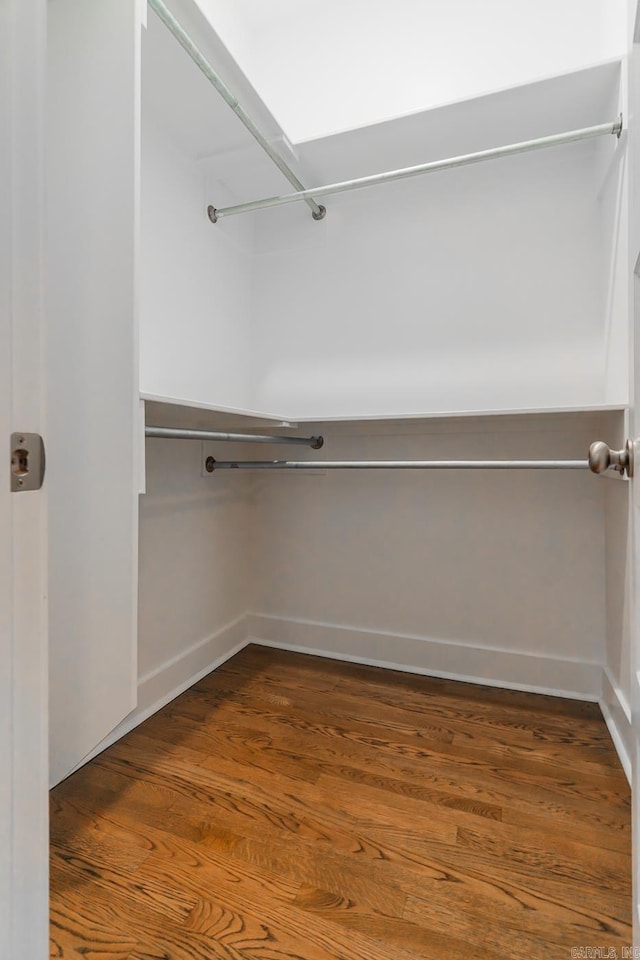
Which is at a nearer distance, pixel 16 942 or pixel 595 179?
pixel 16 942

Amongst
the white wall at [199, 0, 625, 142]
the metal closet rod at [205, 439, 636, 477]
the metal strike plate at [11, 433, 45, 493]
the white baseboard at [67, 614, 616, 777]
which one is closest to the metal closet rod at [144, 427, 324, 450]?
the metal closet rod at [205, 439, 636, 477]

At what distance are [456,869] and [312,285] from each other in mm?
1968

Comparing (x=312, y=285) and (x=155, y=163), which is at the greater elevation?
(x=155, y=163)

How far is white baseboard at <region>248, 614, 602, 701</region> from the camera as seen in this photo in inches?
67.4

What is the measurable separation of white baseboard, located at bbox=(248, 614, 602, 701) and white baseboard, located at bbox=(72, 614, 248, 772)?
14 cm

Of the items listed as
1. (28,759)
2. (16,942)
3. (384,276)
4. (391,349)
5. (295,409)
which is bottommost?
(16,942)

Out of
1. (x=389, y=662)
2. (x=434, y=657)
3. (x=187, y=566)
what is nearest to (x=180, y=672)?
(x=187, y=566)

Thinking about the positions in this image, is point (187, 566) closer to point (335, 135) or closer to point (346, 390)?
point (346, 390)

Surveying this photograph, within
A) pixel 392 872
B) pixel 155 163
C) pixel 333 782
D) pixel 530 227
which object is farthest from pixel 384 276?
pixel 392 872

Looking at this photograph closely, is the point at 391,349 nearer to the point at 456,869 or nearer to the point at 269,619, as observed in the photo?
the point at 269,619

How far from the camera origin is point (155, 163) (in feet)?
5.14

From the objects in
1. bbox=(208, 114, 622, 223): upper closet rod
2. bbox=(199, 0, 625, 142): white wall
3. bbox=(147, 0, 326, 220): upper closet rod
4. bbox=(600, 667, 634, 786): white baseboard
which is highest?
bbox=(199, 0, 625, 142): white wall

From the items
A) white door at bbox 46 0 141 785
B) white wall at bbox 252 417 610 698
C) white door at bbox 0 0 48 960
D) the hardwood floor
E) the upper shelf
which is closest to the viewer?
white door at bbox 0 0 48 960

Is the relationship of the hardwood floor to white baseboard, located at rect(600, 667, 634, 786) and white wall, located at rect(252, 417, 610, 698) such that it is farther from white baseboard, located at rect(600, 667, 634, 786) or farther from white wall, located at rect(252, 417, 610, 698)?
white wall, located at rect(252, 417, 610, 698)
